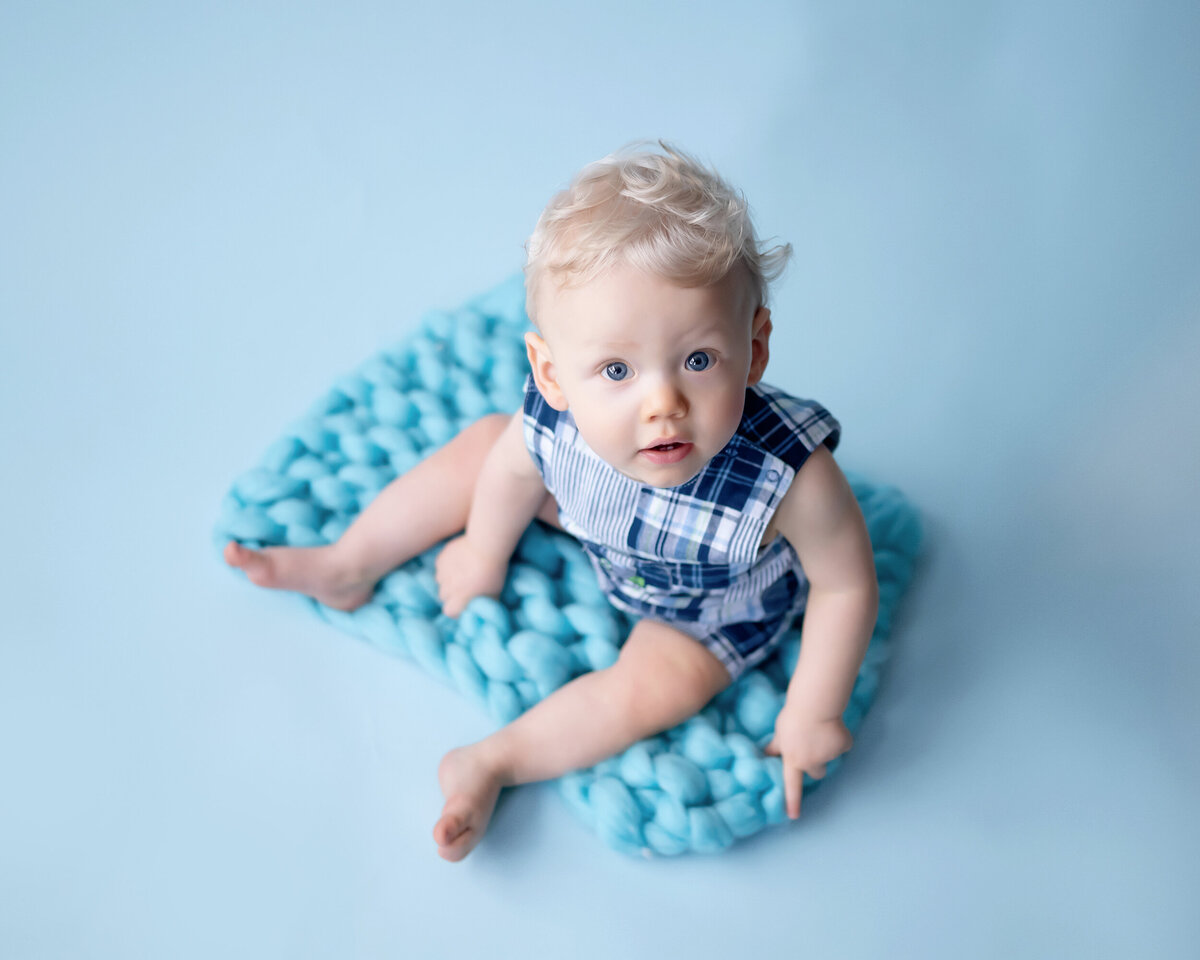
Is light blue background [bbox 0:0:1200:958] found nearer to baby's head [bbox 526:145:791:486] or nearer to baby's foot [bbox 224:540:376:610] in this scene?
baby's foot [bbox 224:540:376:610]

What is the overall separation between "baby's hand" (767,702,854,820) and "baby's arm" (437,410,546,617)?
11.1 inches

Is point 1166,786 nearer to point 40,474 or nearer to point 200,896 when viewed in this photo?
point 200,896

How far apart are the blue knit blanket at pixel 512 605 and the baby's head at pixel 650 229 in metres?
0.39

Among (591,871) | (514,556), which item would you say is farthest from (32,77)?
(591,871)

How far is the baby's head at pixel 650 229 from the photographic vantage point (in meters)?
0.77

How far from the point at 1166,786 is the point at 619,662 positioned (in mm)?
476

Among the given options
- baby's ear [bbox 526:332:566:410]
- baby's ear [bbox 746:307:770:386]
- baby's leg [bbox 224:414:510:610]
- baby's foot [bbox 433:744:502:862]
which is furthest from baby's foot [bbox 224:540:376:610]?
baby's ear [bbox 746:307:770:386]

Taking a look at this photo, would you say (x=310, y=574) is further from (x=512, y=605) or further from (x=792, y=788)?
(x=792, y=788)

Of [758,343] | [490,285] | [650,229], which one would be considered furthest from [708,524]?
[490,285]

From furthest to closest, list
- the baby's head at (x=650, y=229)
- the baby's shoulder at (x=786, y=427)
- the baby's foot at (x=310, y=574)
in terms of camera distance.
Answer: the baby's foot at (x=310, y=574)
the baby's shoulder at (x=786, y=427)
the baby's head at (x=650, y=229)

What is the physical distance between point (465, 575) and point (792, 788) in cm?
34

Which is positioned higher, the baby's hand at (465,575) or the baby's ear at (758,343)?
the baby's ear at (758,343)

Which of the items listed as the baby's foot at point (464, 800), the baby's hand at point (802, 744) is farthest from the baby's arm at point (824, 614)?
the baby's foot at point (464, 800)

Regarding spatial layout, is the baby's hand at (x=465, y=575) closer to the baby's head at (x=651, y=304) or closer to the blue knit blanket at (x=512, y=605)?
the blue knit blanket at (x=512, y=605)
